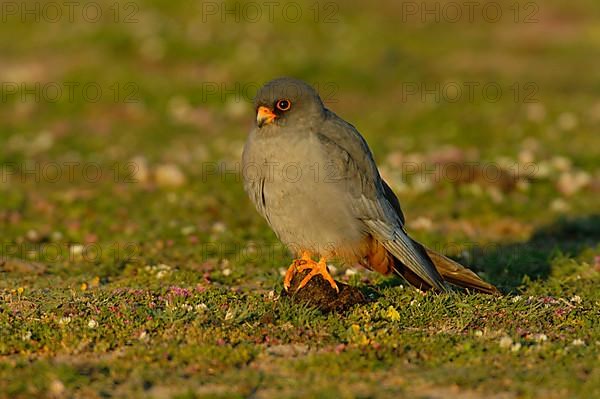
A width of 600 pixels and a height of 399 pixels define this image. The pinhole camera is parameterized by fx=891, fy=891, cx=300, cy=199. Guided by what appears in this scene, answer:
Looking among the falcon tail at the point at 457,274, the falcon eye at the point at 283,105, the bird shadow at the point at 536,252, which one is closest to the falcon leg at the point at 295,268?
the falcon tail at the point at 457,274

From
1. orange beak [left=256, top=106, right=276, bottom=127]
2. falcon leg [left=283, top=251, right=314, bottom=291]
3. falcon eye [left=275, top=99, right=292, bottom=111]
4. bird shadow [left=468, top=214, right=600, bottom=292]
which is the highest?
falcon eye [left=275, top=99, right=292, bottom=111]

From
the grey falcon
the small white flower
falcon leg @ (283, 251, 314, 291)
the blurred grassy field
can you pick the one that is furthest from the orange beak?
the small white flower

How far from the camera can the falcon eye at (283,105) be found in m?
8.62

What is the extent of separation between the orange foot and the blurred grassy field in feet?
1.02

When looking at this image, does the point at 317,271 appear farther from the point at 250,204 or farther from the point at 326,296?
the point at 250,204

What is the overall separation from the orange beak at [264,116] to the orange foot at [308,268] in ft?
4.51

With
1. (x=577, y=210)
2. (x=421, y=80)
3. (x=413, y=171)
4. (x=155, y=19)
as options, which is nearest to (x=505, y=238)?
(x=577, y=210)

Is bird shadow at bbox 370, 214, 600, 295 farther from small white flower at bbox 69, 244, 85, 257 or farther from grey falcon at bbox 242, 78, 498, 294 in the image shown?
small white flower at bbox 69, 244, 85, 257

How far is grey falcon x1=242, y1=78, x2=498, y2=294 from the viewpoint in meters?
8.41

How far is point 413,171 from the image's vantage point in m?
15.9

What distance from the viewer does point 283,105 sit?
340 inches

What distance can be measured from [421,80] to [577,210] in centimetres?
997

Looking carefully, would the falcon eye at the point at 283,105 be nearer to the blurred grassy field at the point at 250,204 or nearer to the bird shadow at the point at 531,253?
the blurred grassy field at the point at 250,204

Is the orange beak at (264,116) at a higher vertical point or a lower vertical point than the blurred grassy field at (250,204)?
higher
